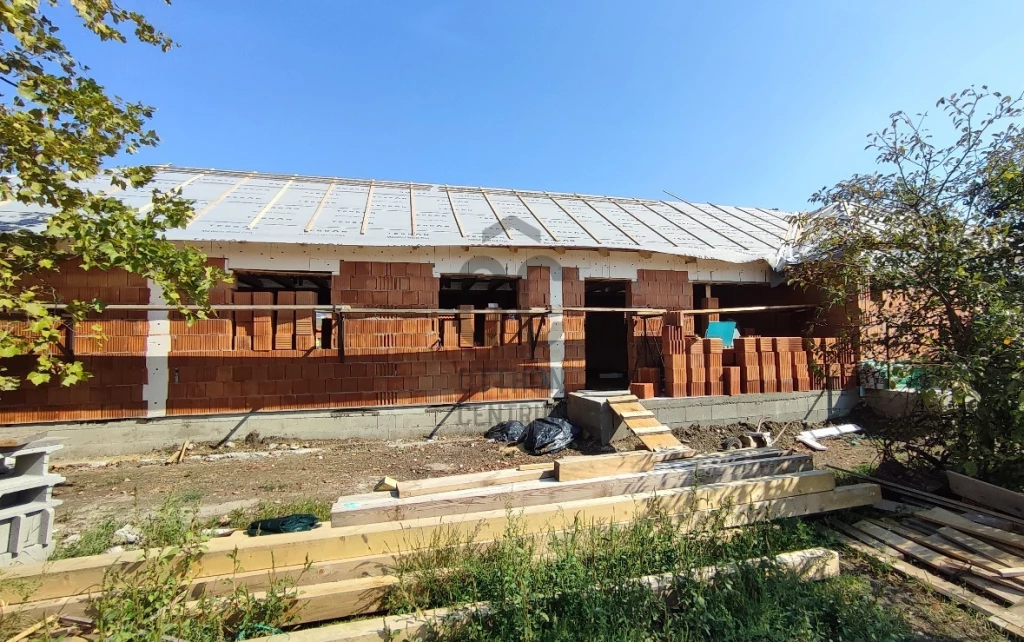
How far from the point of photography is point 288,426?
7.16 metres

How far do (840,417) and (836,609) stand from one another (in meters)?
7.11

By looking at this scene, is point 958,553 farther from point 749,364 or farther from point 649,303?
point 649,303

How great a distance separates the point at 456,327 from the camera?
8086 mm

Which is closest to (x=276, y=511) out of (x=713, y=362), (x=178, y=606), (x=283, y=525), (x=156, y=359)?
(x=283, y=525)

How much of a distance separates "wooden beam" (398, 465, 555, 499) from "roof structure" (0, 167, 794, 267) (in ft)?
15.1

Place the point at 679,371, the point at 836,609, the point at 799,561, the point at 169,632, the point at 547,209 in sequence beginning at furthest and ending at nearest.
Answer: the point at 547,209 < the point at 679,371 < the point at 799,561 < the point at 836,609 < the point at 169,632

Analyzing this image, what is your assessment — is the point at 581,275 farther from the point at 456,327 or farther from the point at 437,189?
the point at 437,189

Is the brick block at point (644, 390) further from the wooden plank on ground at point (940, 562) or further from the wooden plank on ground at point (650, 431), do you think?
the wooden plank on ground at point (940, 562)

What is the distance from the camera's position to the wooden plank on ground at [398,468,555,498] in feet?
12.3

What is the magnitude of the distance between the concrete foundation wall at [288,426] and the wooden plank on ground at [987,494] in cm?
540

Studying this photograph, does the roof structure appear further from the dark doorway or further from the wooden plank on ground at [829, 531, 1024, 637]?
the wooden plank on ground at [829, 531, 1024, 637]

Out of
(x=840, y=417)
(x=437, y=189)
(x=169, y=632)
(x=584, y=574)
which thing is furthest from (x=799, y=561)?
(x=437, y=189)

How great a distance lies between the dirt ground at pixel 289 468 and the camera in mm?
5062

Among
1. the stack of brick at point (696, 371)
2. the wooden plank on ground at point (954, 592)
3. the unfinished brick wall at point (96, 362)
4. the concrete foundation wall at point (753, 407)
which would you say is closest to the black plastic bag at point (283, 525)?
the wooden plank on ground at point (954, 592)
